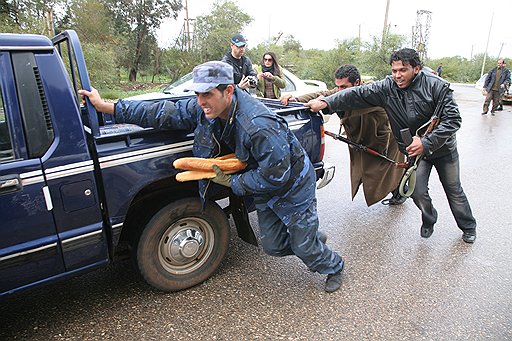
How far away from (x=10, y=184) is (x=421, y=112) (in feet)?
10.3

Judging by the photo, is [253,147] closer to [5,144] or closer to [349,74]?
[5,144]

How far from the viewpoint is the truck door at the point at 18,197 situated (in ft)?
6.38

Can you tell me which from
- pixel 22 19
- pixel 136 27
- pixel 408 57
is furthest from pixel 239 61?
pixel 136 27

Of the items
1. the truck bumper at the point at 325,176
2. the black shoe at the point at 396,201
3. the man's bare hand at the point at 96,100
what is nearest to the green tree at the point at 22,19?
the man's bare hand at the point at 96,100

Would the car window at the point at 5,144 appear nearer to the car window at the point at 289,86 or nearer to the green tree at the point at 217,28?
the car window at the point at 289,86

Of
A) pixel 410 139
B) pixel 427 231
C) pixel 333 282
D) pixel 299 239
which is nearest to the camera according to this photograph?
pixel 299 239

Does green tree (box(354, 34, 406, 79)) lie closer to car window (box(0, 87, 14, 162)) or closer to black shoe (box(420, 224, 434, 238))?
black shoe (box(420, 224, 434, 238))

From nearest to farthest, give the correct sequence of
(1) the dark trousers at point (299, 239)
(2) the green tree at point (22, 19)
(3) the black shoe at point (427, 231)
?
(1) the dark trousers at point (299, 239) < (3) the black shoe at point (427, 231) < (2) the green tree at point (22, 19)

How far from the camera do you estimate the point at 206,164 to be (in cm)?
230

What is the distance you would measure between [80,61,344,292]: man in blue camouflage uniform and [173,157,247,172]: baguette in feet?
0.15

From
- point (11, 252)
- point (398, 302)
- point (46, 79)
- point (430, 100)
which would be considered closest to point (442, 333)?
point (398, 302)

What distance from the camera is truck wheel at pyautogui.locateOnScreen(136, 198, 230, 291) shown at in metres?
2.57

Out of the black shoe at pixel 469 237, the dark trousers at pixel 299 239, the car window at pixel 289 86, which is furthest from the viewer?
the car window at pixel 289 86

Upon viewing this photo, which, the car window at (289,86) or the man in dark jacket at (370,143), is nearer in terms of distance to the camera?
the man in dark jacket at (370,143)
